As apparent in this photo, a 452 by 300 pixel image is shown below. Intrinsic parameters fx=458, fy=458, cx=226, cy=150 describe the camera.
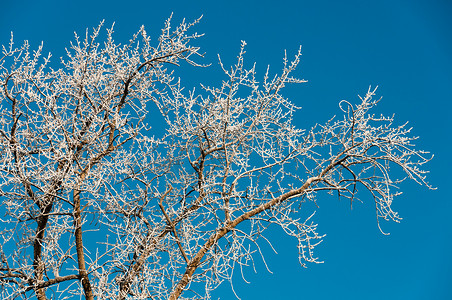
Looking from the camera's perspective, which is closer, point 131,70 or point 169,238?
point 169,238

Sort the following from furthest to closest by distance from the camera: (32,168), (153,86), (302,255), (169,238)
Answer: (153,86), (169,238), (32,168), (302,255)

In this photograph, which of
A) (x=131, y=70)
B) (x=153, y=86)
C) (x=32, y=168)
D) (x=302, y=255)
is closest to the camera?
(x=302, y=255)

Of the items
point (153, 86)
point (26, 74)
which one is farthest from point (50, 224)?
point (153, 86)

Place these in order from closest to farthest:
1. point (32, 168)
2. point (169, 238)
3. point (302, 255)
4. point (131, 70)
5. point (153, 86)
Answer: point (302, 255)
point (32, 168)
point (169, 238)
point (131, 70)
point (153, 86)

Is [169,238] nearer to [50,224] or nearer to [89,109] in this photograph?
[50,224]

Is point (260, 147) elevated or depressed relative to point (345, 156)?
elevated

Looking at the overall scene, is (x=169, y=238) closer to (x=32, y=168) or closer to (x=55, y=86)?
(x=32, y=168)

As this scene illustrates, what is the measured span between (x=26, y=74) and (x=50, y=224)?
2.23 metres

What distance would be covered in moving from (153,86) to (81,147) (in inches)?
61.2

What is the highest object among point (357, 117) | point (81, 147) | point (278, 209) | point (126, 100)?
point (126, 100)

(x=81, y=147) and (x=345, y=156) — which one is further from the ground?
(x=81, y=147)

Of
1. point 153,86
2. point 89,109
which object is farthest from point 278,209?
point 89,109

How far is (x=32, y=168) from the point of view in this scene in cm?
612

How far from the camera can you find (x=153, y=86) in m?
7.58
